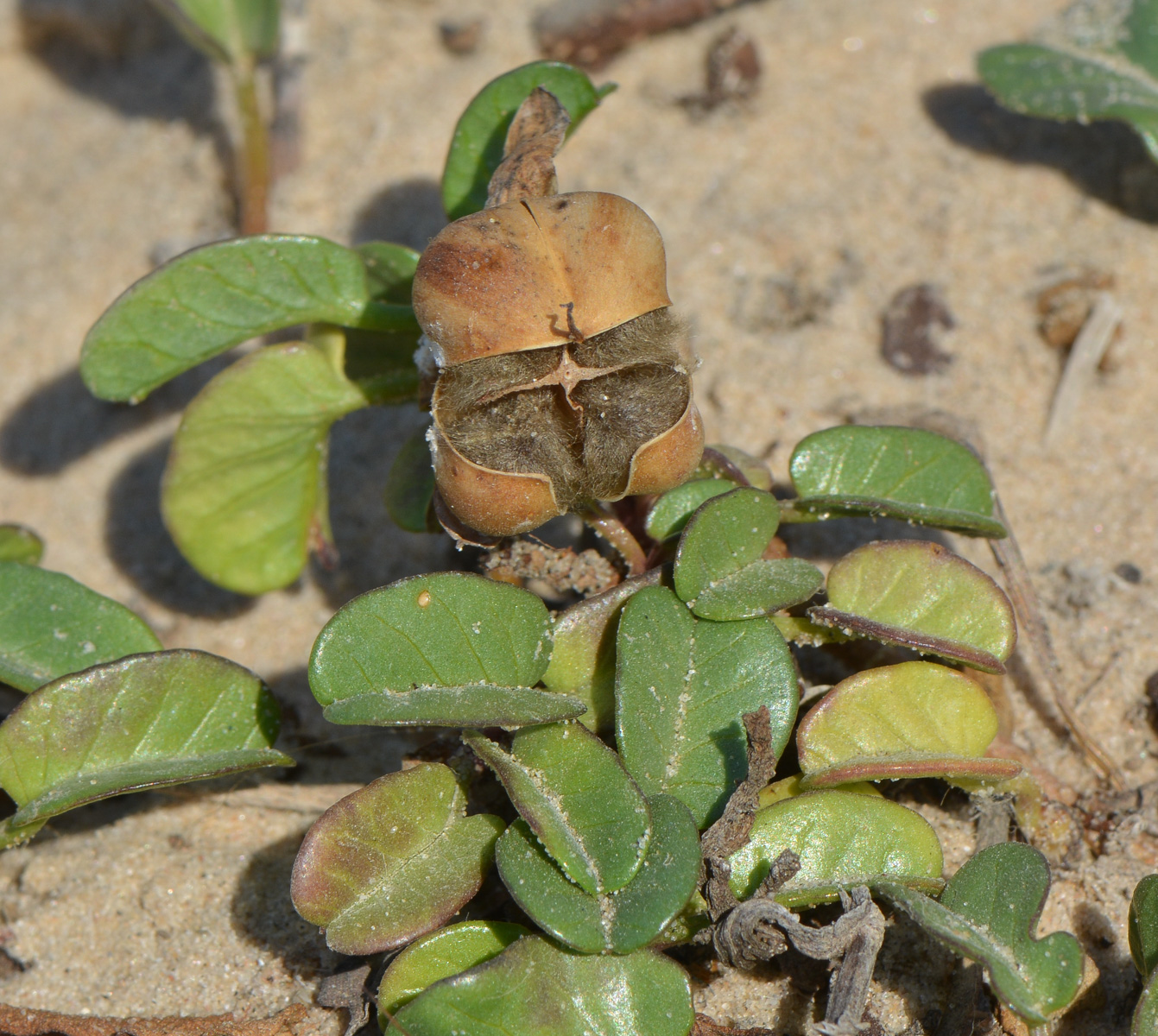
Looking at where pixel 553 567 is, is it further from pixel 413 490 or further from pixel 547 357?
pixel 547 357

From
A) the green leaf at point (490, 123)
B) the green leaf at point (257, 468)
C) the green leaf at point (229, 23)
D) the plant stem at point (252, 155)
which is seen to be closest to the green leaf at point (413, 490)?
the green leaf at point (257, 468)

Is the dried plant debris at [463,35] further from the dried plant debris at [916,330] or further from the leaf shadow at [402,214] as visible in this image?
the dried plant debris at [916,330]

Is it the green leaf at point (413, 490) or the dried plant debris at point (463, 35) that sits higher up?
the dried plant debris at point (463, 35)

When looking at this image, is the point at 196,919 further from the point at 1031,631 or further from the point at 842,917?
the point at 1031,631

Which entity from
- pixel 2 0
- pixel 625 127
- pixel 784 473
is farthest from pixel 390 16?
pixel 784 473

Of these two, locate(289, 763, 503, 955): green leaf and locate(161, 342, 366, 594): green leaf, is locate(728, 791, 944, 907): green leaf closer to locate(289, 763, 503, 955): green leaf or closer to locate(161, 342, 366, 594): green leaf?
locate(289, 763, 503, 955): green leaf

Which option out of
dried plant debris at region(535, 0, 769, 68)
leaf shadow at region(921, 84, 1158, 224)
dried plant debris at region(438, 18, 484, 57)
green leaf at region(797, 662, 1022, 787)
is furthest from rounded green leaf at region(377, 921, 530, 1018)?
dried plant debris at region(438, 18, 484, 57)
